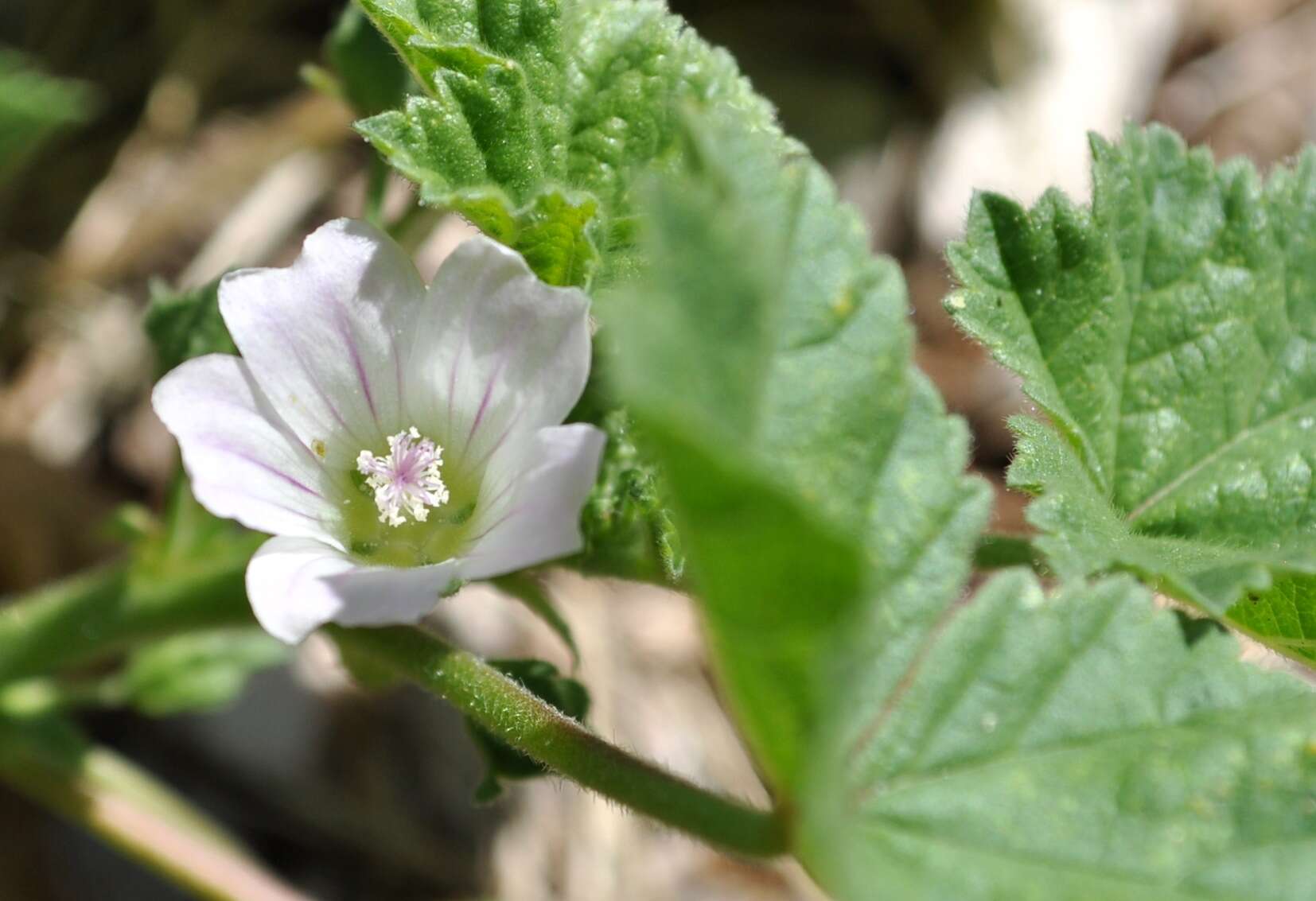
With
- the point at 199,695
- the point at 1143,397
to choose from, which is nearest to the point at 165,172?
the point at 199,695

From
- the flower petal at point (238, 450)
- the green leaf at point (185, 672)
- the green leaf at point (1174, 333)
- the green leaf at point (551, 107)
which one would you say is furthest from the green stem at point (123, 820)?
the green leaf at point (1174, 333)

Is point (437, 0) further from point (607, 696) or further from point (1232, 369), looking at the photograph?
point (607, 696)

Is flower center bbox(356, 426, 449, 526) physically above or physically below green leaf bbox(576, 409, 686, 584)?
below

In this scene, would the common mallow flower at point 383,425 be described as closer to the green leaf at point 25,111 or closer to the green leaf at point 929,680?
the green leaf at point 929,680

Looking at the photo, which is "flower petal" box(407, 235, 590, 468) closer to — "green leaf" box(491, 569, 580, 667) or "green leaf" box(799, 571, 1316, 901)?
"green leaf" box(491, 569, 580, 667)

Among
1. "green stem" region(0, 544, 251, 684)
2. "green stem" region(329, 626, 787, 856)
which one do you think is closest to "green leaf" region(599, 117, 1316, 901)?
"green stem" region(329, 626, 787, 856)

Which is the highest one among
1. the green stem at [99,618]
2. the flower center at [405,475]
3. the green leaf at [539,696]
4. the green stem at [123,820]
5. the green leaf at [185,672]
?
the flower center at [405,475]
